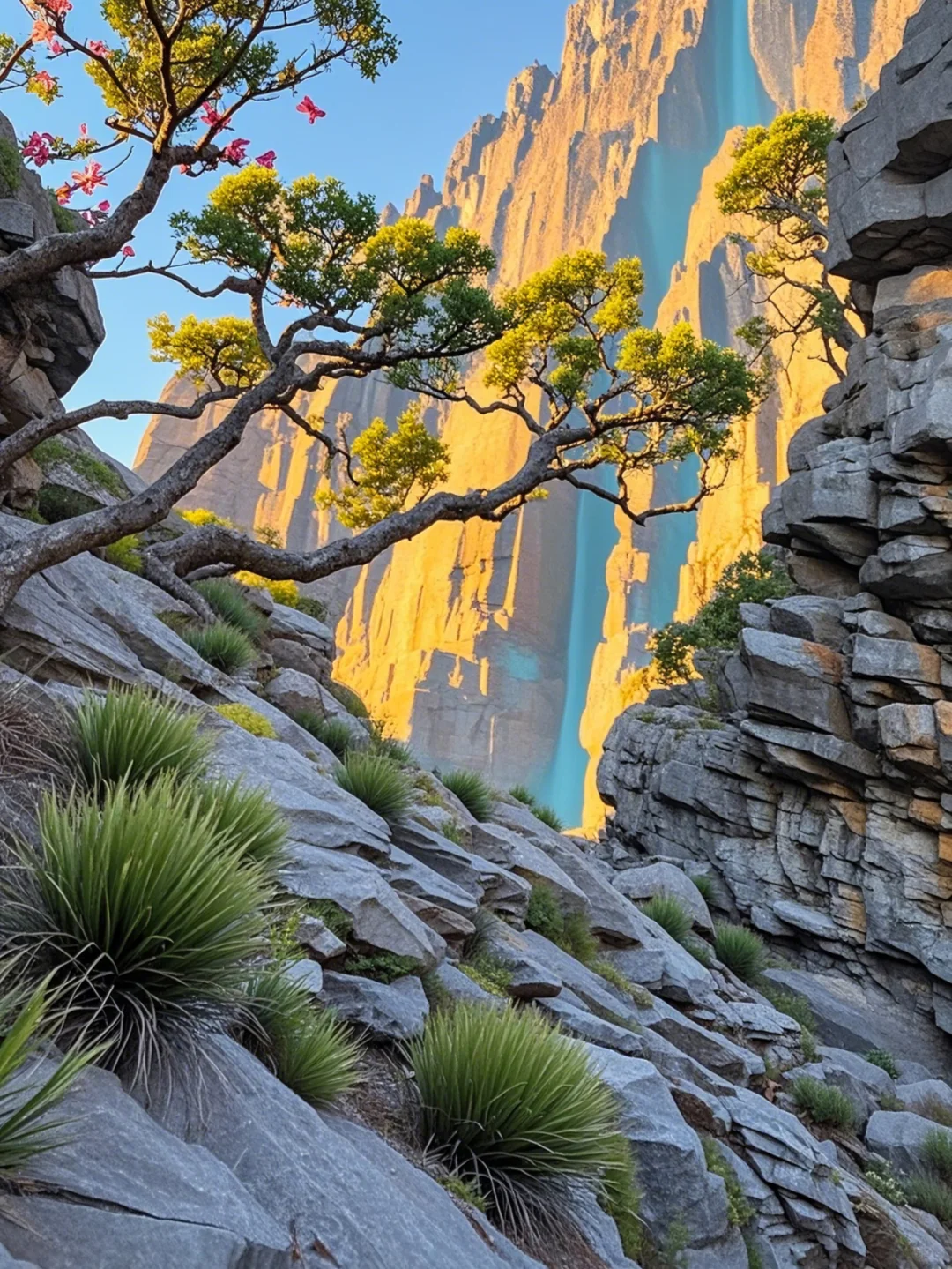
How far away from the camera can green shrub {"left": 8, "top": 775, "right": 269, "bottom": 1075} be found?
2.58m

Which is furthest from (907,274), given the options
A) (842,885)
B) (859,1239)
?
(859,1239)

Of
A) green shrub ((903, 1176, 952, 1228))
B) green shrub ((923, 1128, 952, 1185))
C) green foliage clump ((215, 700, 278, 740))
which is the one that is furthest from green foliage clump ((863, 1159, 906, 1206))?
green foliage clump ((215, 700, 278, 740))

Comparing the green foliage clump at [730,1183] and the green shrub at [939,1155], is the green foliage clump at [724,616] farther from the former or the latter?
the green foliage clump at [730,1183]

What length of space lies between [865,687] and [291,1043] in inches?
729

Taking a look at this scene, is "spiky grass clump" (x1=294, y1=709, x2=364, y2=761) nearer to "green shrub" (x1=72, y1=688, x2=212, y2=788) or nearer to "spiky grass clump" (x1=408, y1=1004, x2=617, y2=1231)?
"green shrub" (x1=72, y1=688, x2=212, y2=788)

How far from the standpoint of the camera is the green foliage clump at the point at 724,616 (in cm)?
2744

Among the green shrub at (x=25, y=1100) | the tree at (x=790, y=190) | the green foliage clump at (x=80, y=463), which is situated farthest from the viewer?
the tree at (x=790, y=190)

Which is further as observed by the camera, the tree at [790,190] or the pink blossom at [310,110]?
the tree at [790,190]

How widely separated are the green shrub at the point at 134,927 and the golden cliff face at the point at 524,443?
226 ft

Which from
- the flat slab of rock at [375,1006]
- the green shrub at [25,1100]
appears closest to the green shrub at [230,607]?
the flat slab of rock at [375,1006]

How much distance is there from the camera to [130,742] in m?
4.27

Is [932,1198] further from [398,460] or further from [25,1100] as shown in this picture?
[398,460]

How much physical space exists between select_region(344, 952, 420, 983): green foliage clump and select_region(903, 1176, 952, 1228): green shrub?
22.3ft

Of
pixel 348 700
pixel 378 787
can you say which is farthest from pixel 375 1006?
pixel 348 700
